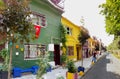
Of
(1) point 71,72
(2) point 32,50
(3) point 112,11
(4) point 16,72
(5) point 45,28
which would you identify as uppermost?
(3) point 112,11

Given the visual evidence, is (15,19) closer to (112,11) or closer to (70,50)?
(112,11)

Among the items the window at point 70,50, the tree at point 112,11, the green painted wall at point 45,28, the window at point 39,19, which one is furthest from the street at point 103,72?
the window at point 70,50

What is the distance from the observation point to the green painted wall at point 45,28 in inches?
765

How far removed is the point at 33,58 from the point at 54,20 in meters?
6.67

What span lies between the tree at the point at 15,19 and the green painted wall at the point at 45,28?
366 inches

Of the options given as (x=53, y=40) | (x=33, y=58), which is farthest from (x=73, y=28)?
(x=33, y=58)

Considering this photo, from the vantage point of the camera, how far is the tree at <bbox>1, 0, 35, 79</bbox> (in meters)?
9.22

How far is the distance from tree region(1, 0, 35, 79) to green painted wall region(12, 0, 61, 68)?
30.5ft

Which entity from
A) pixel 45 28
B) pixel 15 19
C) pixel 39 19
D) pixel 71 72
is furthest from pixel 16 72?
pixel 15 19

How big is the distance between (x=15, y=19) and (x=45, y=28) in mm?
14849

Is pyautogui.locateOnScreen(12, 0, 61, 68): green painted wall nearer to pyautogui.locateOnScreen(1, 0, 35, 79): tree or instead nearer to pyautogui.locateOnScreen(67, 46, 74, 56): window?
pyautogui.locateOnScreen(1, 0, 35, 79): tree

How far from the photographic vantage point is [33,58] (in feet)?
70.3

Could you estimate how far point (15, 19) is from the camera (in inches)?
363

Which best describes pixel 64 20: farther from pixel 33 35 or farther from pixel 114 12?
pixel 33 35
